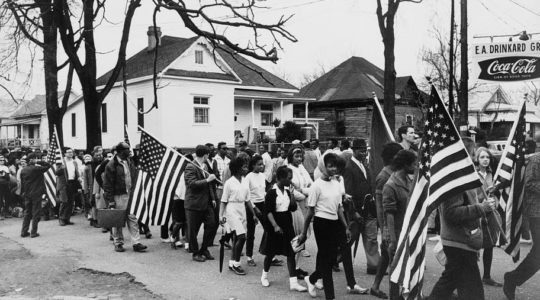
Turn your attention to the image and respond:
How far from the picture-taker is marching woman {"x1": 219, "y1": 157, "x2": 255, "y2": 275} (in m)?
8.52

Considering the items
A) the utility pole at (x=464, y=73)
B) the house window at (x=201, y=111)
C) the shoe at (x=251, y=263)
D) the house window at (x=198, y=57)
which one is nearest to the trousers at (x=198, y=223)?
the shoe at (x=251, y=263)

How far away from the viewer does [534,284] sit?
7.41 metres

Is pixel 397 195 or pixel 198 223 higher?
pixel 397 195

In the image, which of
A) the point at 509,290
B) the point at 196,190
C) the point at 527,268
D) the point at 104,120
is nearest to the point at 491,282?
the point at 509,290

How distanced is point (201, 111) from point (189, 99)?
124 centimetres

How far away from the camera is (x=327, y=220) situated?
6.78 metres

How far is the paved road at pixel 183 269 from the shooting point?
735 centimetres

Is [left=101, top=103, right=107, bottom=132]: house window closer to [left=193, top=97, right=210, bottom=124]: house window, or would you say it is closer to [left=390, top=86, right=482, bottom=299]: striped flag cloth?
[left=193, top=97, right=210, bottom=124]: house window

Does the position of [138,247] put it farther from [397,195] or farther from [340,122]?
[340,122]

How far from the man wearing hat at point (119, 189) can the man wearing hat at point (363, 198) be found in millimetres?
4615

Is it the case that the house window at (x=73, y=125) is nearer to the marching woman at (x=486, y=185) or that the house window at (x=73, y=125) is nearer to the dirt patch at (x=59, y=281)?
the dirt patch at (x=59, y=281)

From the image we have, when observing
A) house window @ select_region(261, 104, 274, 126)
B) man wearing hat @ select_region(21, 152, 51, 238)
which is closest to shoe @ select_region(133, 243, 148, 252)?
man wearing hat @ select_region(21, 152, 51, 238)

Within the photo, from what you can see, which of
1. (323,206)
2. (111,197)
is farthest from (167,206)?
(323,206)

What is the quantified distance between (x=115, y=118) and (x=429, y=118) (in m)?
32.9
